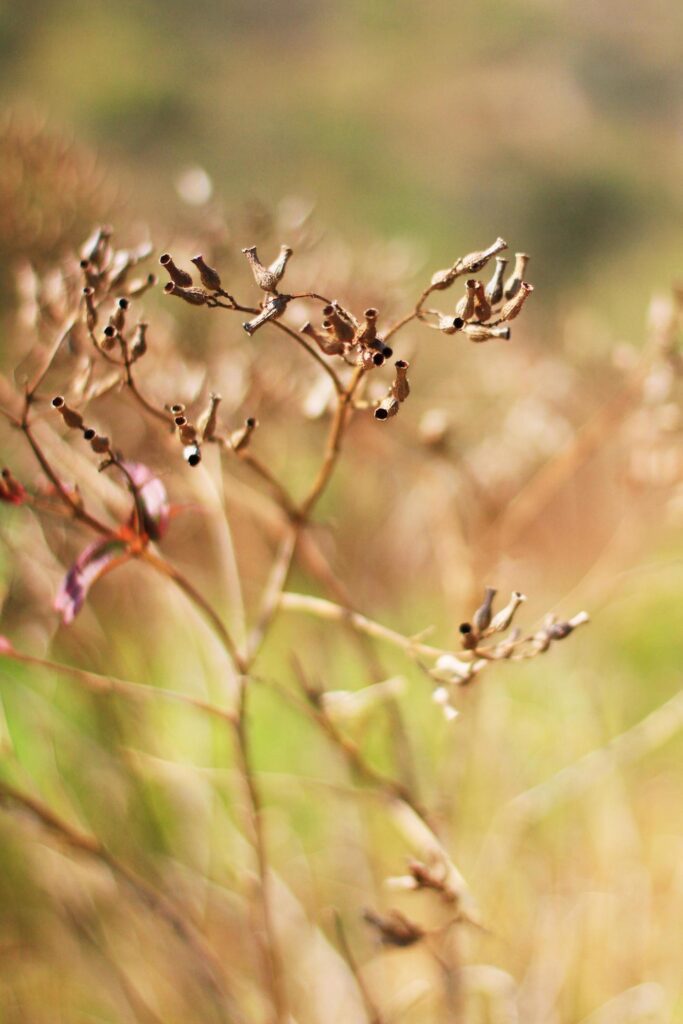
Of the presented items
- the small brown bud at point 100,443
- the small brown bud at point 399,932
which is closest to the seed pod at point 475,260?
the small brown bud at point 100,443

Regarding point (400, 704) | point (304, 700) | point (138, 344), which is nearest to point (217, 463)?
point (138, 344)

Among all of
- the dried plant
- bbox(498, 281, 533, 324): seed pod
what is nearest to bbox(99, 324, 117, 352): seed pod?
the dried plant

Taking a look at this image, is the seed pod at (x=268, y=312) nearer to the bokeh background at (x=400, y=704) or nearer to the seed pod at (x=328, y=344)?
the seed pod at (x=328, y=344)

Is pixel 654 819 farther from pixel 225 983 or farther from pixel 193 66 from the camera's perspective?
pixel 193 66

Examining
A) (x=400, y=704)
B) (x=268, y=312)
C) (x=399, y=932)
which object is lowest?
(x=399, y=932)

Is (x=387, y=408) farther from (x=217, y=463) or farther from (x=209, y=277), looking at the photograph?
(x=217, y=463)

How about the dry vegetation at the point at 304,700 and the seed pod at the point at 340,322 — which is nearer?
the seed pod at the point at 340,322
